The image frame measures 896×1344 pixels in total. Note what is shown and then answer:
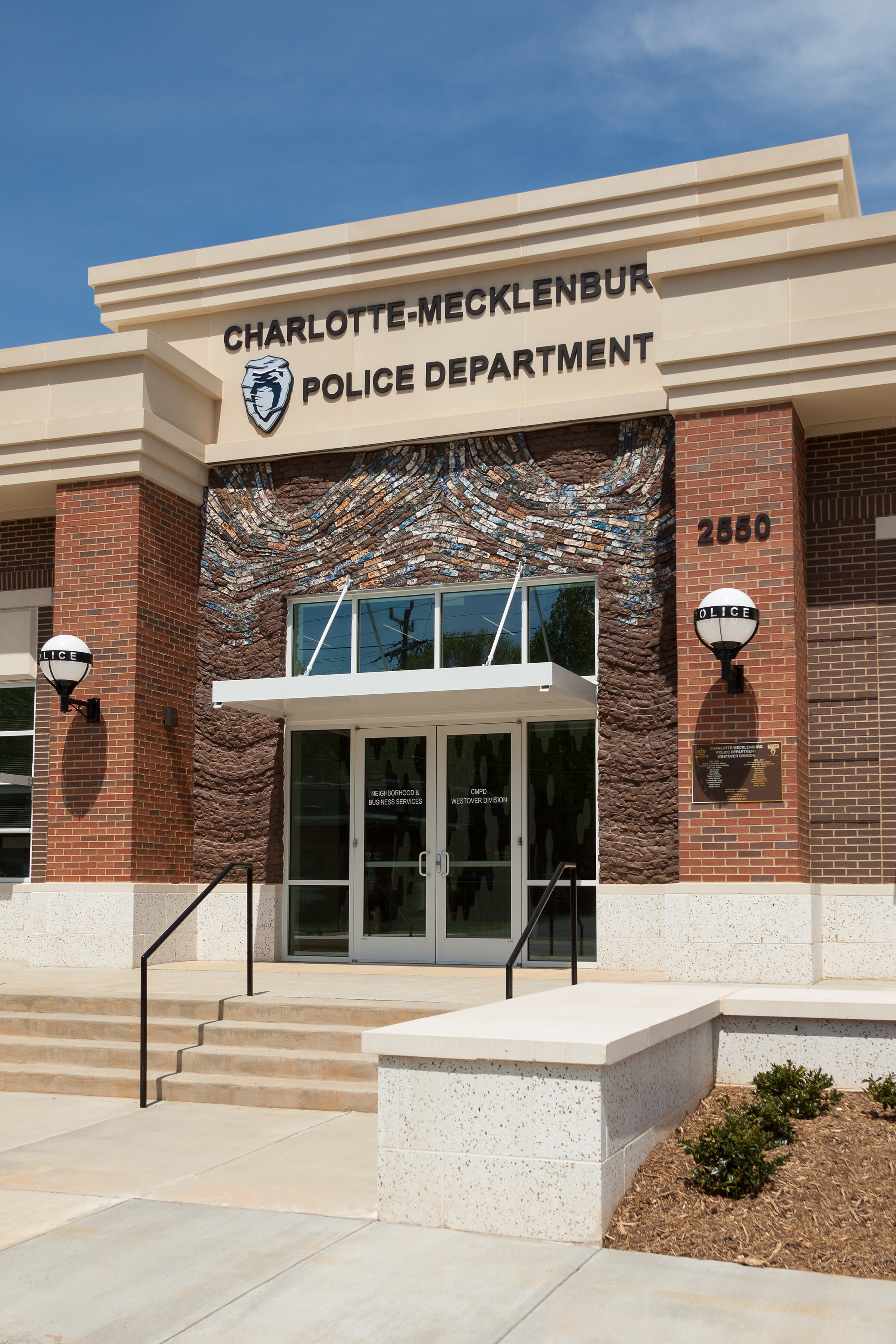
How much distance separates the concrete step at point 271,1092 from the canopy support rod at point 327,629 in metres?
5.00

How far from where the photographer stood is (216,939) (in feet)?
44.5

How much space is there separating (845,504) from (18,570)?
29.7 ft

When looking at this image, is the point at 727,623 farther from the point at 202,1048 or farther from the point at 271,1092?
the point at 202,1048

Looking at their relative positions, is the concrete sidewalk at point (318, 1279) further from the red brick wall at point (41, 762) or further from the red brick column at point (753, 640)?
the red brick wall at point (41, 762)

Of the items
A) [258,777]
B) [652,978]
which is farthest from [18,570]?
[652,978]

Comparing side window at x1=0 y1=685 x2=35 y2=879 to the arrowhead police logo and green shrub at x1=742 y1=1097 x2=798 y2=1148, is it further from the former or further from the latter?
green shrub at x1=742 y1=1097 x2=798 y2=1148

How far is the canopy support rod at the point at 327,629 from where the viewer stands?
13.0m

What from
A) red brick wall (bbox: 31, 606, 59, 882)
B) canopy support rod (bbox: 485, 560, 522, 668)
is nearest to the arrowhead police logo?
red brick wall (bbox: 31, 606, 59, 882)

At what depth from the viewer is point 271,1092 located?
833 centimetres

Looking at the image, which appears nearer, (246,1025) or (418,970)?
(246,1025)

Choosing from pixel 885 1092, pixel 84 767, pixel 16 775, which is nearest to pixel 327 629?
pixel 84 767

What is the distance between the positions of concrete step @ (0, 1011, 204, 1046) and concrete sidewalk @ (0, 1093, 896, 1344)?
2528 mm

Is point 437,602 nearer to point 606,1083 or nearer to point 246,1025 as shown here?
point 246,1025

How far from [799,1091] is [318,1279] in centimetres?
314
